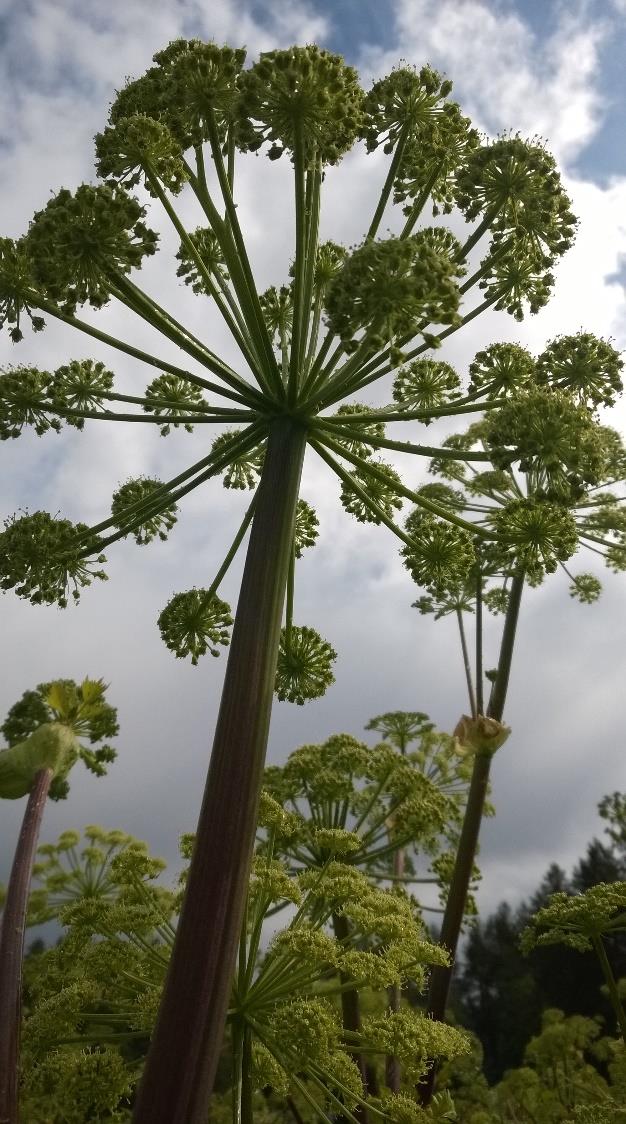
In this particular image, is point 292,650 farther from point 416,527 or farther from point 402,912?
point 402,912

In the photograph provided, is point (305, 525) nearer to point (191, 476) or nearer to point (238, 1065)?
point (191, 476)

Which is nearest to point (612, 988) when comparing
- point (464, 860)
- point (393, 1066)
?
point (464, 860)

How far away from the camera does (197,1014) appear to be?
11.5 ft

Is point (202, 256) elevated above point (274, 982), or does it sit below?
above

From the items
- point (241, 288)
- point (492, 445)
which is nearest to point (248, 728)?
point (492, 445)

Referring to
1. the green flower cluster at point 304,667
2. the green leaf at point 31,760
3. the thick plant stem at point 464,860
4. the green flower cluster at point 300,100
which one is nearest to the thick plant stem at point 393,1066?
the thick plant stem at point 464,860

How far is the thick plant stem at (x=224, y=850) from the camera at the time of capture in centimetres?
341

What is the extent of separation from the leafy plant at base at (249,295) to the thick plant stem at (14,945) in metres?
2.61

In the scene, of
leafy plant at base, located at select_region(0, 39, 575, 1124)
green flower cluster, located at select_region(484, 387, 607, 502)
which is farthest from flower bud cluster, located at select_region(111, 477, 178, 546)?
green flower cluster, located at select_region(484, 387, 607, 502)

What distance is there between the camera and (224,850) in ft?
12.6

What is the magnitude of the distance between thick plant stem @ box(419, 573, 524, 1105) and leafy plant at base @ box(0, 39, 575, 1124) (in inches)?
92.3

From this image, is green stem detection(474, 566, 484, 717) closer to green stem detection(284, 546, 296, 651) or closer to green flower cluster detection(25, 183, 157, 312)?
green stem detection(284, 546, 296, 651)

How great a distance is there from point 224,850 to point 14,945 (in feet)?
12.2

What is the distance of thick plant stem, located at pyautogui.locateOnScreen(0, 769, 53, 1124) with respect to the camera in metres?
5.50
